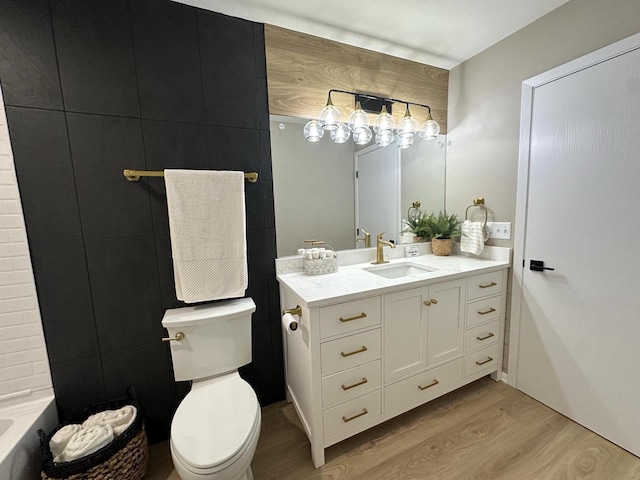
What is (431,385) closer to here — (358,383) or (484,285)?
(358,383)

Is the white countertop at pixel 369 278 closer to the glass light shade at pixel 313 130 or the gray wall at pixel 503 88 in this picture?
the gray wall at pixel 503 88

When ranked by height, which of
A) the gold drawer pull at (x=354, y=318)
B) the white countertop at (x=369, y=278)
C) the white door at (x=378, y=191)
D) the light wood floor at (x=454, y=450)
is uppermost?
the white door at (x=378, y=191)

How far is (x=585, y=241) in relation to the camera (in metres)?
1.41

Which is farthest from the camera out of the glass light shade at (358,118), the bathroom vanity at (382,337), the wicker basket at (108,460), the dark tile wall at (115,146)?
the glass light shade at (358,118)

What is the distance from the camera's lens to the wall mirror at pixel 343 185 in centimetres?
167

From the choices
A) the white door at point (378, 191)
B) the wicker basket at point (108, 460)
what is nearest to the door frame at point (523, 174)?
the white door at point (378, 191)

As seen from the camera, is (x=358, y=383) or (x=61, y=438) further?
(x=358, y=383)

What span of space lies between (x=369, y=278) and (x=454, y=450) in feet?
3.27

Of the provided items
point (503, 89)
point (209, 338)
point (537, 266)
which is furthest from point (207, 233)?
point (503, 89)

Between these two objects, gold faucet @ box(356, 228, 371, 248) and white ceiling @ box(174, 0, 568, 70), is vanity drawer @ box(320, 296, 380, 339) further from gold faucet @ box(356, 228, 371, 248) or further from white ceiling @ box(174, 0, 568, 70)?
white ceiling @ box(174, 0, 568, 70)

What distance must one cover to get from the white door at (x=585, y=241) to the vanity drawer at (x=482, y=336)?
0.16 meters

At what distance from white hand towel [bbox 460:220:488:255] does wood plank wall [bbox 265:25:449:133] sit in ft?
2.93

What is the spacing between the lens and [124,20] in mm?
1243

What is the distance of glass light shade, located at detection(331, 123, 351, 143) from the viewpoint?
5.64ft
